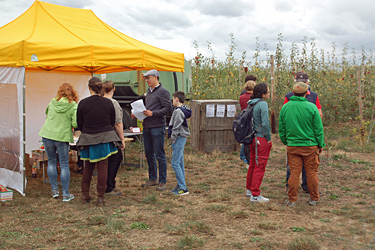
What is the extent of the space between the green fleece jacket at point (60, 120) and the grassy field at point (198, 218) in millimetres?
927

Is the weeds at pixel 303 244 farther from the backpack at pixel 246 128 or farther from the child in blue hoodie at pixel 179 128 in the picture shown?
the child in blue hoodie at pixel 179 128

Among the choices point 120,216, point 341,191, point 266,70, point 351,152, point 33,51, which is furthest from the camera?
point 266,70

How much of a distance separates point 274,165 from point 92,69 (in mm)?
4251

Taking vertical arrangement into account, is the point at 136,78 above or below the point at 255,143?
above

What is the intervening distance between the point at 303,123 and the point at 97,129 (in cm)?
256

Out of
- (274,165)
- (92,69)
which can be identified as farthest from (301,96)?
(92,69)

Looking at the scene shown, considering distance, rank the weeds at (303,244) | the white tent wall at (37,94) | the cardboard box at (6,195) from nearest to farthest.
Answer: the weeds at (303,244) < the cardboard box at (6,195) < the white tent wall at (37,94)

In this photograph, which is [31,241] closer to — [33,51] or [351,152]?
[33,51]

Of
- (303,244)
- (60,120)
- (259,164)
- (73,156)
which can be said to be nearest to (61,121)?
(60,120)

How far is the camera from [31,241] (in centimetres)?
394

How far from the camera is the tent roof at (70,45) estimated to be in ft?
18.4

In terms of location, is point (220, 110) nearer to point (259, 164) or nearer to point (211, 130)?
point (211, 130)

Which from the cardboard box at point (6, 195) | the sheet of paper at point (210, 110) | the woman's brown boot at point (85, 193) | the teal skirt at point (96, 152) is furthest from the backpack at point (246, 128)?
the sheet of paper at point (210, 110)

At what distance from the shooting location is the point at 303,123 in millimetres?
4812
